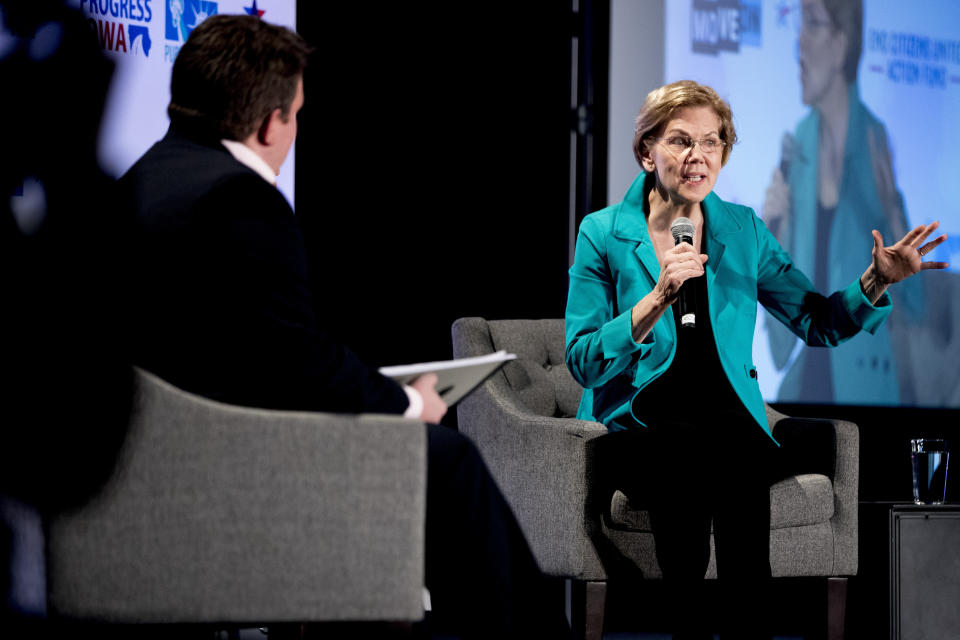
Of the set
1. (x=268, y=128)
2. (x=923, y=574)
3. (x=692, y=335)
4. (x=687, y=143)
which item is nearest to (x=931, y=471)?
(x=923, y=574)

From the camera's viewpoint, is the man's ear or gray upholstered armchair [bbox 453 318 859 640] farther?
gray upholstered armchair [bbox 453 318 859 640]

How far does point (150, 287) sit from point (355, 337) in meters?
2.00

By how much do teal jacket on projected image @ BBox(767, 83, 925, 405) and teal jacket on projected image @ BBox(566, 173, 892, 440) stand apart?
1031 mm

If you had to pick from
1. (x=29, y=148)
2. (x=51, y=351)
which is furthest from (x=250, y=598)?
(x=29, y=148)

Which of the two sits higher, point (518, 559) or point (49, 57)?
point (49, 57)

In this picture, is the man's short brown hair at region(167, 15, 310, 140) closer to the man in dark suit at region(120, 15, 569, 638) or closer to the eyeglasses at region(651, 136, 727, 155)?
the man in dark suit at region(120, 15, 569, 638)

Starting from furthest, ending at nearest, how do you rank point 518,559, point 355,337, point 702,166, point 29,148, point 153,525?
point 355,337 < point 29,148 < point 702,166 < point 518,559 < point 153,525

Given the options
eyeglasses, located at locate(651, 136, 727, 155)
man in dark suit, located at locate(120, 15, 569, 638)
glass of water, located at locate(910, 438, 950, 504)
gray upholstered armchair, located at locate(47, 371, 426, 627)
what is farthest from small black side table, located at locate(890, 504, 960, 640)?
gray upholstered armchair, located at locate(47, 371, 426, 627)

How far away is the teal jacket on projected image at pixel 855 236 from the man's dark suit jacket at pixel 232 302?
245cm

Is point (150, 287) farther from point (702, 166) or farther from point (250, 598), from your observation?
point (702, 166)

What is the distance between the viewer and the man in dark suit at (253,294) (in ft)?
4.51

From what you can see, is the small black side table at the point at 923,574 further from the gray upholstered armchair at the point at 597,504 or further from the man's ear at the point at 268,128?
the man's ear at the point at 268,128

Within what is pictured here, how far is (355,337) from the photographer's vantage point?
11.1ft

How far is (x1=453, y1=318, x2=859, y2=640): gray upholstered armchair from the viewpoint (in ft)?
7.64
